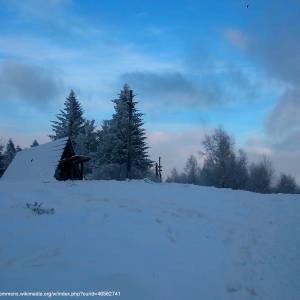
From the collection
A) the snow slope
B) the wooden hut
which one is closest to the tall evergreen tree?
the wooden hut

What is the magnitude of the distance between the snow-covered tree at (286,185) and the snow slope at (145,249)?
67316 mm

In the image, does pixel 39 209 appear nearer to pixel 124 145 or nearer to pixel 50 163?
pixel 50 163

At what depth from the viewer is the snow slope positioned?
27.3ft

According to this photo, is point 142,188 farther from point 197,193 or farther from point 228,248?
point 228,248

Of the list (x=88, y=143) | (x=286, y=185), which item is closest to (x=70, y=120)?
(x=88, y=143)

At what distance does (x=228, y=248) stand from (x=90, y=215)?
3.71 m

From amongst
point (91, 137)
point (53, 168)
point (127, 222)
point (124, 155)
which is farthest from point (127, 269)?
point (91, 137)

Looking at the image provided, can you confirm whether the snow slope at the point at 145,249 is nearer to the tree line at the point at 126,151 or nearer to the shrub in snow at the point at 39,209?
the shrub in snow at the point at 39,209

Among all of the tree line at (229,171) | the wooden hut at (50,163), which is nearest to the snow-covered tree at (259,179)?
the tree line at (229,171)

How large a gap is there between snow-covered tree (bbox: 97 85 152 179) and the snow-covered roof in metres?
13.7

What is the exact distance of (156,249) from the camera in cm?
1026

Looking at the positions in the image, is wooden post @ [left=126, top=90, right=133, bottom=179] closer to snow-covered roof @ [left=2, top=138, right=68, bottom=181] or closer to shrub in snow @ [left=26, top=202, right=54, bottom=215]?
snow-covered roof @ [left=2, top=138, right=68, bottom=181]

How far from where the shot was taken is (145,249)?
1009 centimetres

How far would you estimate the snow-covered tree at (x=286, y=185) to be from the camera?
268 ft
